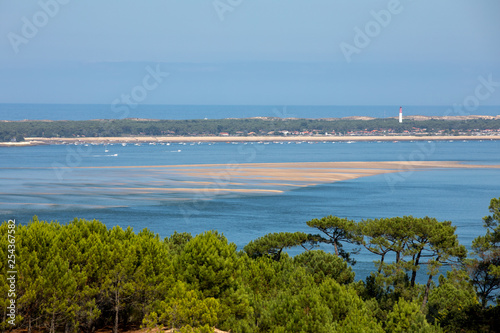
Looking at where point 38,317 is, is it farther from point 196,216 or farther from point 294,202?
point 294,202

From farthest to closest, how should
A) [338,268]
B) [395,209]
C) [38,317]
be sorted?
[395,209], [338,268], [38,317]

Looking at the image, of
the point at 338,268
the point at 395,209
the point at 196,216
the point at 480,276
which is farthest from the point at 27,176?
the point at 480,276

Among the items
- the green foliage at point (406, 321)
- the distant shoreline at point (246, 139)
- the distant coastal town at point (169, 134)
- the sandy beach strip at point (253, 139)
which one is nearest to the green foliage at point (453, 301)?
the green foliage at point (406, 321)

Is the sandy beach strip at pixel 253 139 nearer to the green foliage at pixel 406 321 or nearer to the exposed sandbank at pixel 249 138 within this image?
the exposed sandbank at pixel 249 138

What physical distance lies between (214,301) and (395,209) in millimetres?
41880

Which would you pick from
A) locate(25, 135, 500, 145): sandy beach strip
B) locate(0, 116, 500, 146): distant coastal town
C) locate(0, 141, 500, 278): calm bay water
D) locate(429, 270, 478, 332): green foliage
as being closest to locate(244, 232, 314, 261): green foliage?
locate(429, 270, 478, 332): green foliage

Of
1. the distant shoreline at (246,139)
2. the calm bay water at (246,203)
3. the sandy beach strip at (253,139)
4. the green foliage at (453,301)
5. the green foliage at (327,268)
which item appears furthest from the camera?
the sandy beach strip at (253,139)

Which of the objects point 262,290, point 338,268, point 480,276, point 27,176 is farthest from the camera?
point 27,176

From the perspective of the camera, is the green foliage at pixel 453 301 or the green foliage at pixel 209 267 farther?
the green foliage at pixel 453 301

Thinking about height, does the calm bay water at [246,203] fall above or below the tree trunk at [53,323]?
below

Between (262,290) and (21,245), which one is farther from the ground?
(21,245)

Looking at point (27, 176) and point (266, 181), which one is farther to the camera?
point (27, 176)

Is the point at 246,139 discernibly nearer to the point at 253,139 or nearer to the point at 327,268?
the point at 253,139

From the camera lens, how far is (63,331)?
17641mm
